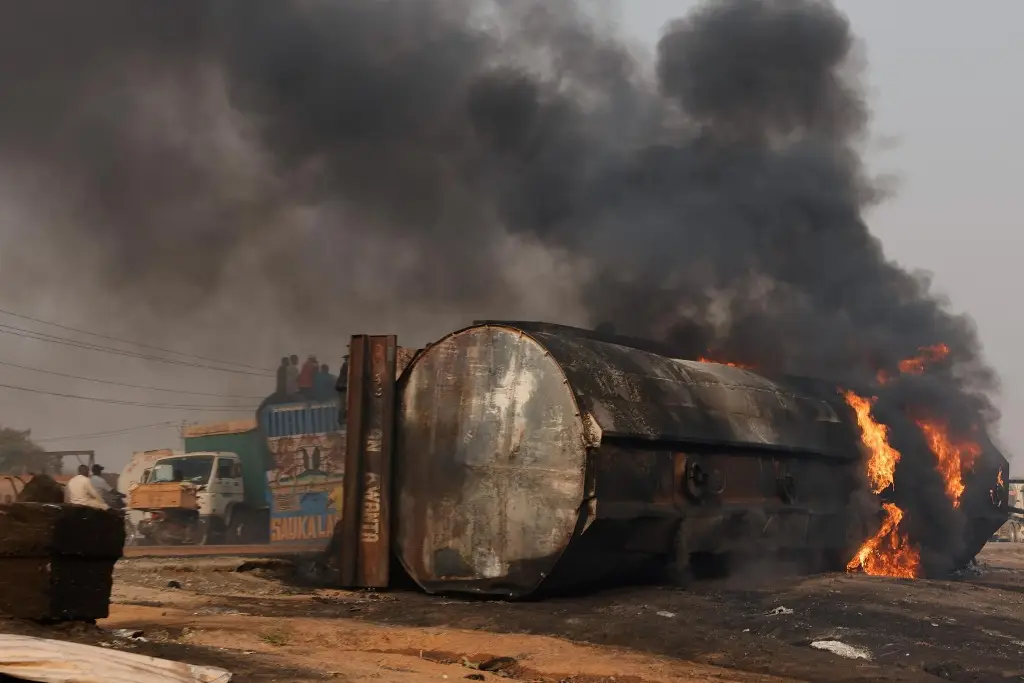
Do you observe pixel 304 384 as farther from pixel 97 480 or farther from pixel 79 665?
pixel 79 665

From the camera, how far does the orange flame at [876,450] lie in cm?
1608

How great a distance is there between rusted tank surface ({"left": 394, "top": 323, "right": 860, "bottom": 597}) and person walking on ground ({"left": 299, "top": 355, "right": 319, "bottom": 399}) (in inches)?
647

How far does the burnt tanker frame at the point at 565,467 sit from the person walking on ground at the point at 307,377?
16.4m

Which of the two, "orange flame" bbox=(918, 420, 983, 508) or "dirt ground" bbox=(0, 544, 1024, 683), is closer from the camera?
"dirt ground" bbox=(0, 544, 1024, 683)

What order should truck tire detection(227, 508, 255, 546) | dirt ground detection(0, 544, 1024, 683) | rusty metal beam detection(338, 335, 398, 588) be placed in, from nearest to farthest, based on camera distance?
1. dirt ground detection(0, 544, 1024, 683)
2. rusty metal beam detection(338, 335, 398, 588)
3. truck tire detection(227, 508, 255, 546)

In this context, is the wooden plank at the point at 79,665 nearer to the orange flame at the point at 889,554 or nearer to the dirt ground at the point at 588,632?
the dirt ground at the point at 588,632

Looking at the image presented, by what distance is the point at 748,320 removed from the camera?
18.3m

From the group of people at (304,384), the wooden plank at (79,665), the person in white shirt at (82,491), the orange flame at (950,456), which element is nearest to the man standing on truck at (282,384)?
the group of people at (304,384)

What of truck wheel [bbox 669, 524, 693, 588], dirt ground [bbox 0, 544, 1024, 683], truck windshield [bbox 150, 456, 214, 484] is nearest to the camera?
dirt ground [bbox 0, 544, 1024, 683]

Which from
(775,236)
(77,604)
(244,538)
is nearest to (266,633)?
(77,604)

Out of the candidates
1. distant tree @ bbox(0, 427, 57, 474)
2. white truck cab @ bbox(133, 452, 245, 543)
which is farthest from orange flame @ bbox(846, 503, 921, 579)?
distant tree @ bbox(0, 427, 57, 474)

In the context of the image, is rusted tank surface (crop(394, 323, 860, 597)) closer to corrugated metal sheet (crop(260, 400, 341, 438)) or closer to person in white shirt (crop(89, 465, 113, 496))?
person in white shirt (crop(89, 465, 113, 496))

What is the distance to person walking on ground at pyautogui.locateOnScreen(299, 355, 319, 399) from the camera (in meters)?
29.5

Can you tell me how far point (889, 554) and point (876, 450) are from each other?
1.51 metres
